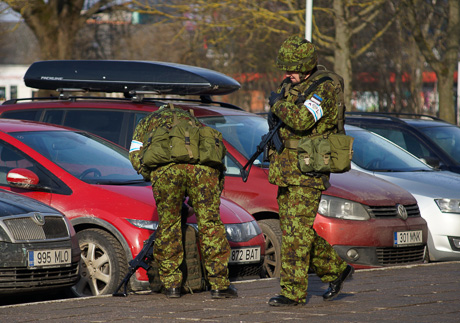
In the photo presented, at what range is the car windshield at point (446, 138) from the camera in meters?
11.2

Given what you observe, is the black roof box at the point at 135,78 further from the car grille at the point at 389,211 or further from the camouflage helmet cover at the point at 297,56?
the camouflage helmet cover at the point at 297,56

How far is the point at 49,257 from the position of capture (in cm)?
587

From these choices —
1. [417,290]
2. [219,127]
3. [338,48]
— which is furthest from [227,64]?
[417,290]

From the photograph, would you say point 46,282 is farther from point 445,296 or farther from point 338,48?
point 338,48

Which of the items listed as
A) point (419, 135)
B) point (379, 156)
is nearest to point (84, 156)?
point (379, 156)

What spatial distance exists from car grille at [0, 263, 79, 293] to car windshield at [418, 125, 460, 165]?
255 inches

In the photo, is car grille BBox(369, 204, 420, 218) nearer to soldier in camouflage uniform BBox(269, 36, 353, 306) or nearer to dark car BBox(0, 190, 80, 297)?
soldier in camouflage uniform BBox(269, 36, 353, 306)

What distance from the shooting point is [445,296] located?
613cm

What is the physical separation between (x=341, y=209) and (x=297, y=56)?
8.30 feet

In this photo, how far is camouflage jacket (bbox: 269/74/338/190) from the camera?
212 inches

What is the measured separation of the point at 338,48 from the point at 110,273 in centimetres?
1236

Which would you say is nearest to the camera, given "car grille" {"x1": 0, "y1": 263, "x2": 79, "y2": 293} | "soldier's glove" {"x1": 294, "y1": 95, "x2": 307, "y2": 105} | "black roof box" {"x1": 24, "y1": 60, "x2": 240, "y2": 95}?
"soldier's glove" {"x1": 294, "y1": 95, "x2": 307, "y2": 105}

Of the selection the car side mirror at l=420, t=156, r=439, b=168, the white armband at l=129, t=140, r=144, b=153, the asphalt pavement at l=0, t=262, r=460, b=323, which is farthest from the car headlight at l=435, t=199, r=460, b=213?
the white armband at l=129, t=140, r=144, b=153

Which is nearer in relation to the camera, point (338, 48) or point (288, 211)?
point (288, 211)
